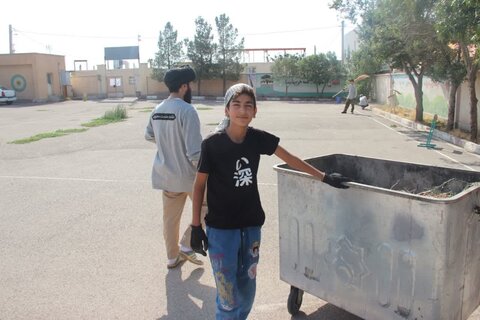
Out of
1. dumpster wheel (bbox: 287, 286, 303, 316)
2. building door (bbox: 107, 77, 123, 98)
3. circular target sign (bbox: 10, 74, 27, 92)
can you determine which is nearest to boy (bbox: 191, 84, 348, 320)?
dumpster wheel (bbox: 287, 286, 303, 316)

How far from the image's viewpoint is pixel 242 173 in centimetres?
280

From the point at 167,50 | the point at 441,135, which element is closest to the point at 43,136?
the point at 441,135

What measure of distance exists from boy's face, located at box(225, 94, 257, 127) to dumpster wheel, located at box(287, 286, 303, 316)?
1403mm

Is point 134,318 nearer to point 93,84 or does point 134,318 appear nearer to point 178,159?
point 178,159

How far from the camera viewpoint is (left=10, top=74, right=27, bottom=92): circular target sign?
39906mm

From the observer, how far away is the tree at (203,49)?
43719mm

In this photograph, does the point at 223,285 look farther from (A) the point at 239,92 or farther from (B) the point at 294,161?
(A) the point at 239,92

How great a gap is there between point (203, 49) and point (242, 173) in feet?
140

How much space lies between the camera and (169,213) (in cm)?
429

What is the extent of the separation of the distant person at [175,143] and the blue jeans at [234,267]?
1267 millimetres

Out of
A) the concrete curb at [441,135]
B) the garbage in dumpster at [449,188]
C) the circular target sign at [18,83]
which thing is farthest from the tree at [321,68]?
the garbage in dumpster at [449,188]

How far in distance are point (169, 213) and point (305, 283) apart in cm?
159

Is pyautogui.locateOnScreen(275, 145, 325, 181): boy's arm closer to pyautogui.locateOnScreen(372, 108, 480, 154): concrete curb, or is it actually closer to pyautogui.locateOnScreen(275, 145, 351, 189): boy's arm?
pyautogui.locateOnScreen(275, 145, 351, 189): boy's arm

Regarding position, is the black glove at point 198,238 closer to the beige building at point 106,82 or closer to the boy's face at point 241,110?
the boy's face at point 241,110
